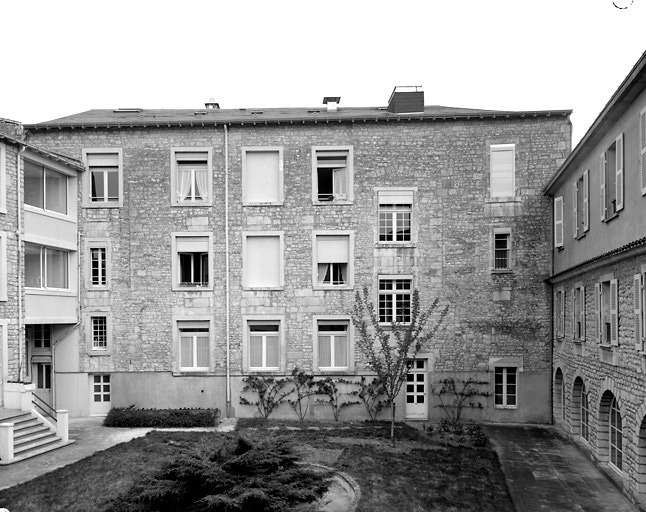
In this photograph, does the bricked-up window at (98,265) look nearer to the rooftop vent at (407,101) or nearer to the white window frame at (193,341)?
the white window frame at (193,341)

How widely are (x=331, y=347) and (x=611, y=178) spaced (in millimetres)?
10336

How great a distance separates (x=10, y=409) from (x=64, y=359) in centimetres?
418

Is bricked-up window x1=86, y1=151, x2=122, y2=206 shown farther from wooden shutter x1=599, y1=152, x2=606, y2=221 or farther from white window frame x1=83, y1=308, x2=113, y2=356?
wooden shutter x1=599, y1=152, x2=606, y2=221

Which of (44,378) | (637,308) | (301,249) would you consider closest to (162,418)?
(44,378)

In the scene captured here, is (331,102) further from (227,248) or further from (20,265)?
(20,265)

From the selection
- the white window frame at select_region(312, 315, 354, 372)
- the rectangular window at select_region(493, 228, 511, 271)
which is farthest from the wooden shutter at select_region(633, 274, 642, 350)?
the white window frame at select_region(312, 315, 354, 372)

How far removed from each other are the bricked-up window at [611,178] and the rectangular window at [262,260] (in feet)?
33.8

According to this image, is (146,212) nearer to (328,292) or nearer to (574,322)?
(328,292)

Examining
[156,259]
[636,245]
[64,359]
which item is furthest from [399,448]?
[64,359]

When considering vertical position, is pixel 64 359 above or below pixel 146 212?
below

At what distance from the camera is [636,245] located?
1130 centimetres

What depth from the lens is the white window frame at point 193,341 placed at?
20656mm

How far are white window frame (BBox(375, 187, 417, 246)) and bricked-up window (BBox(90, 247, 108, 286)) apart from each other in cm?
915

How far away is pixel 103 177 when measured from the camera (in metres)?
21.1
